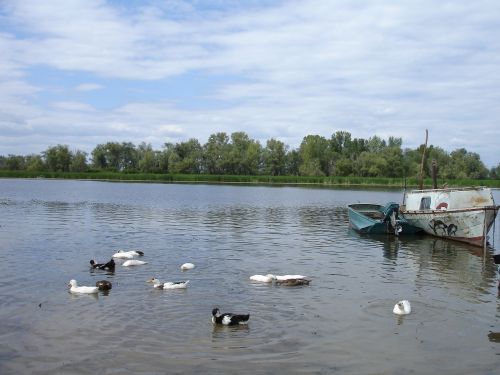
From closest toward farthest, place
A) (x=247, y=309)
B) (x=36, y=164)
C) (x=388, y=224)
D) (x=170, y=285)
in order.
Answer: (x=247, y=309) → (x=170, y=285) → (x=388, y=224) → (x=36, y=164)

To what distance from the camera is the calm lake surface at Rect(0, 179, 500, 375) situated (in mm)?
10945

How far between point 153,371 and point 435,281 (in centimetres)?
Result: 1250

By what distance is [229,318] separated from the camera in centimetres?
1291

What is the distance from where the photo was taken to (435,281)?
1944 centimetres

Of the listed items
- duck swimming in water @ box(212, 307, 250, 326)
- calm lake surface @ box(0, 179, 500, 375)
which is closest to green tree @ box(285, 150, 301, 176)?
calm lake surface @ box(0, 179, 500, 375)

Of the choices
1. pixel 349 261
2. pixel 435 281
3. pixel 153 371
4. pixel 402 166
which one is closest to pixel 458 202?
pixel 349 261

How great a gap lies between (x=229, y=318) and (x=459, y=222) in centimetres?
2184

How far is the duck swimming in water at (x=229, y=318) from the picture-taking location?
42.4 ft

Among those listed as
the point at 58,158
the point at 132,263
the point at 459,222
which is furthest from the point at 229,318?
the point at 58,158

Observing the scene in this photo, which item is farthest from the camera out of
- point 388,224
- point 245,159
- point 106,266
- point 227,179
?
point 245,159

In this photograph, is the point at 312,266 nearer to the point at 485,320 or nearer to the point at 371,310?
the point at 371,310

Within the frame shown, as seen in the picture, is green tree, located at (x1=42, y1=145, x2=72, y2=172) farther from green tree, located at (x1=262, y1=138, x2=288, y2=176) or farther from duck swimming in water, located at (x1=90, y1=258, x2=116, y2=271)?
duck swimming in water, located at (x1=90, y1=258, x2=116, y2=271)

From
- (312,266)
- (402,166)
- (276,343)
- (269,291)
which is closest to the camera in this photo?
(276,343)

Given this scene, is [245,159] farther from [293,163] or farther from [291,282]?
[291,282]
